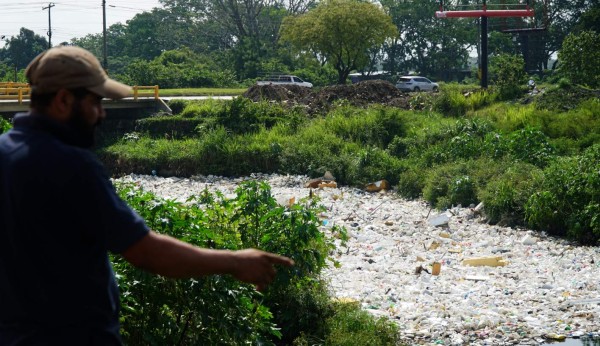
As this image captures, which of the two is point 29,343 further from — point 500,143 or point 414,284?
point 500,143

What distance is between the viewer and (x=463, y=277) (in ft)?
39.2

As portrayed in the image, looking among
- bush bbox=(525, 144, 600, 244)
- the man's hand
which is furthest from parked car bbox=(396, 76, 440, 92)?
the man's hand

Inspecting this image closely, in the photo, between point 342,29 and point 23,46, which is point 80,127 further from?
point 23,46

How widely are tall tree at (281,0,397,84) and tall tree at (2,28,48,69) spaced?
2310cm

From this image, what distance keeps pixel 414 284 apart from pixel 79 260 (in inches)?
347

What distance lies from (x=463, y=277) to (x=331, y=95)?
59.0 ft

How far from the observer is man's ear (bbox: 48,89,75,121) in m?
3.09

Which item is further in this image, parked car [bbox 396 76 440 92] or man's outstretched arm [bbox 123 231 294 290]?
parked car [bbox 396 76 440 92]

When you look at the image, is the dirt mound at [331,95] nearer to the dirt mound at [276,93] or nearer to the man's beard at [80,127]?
the dirt mound at [276,93]

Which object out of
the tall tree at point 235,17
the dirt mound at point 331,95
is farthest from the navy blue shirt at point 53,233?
the tall tree at point 235,17

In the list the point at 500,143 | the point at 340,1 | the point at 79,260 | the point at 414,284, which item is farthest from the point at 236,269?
the point at 340,1

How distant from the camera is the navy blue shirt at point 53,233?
294 centimetres

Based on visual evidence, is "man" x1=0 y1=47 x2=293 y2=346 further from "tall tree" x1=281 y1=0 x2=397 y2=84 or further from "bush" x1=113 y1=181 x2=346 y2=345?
"tall tree" x1=281 y1=0 x2=397 y2=84

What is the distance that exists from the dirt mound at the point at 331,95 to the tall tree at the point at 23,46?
105ft
